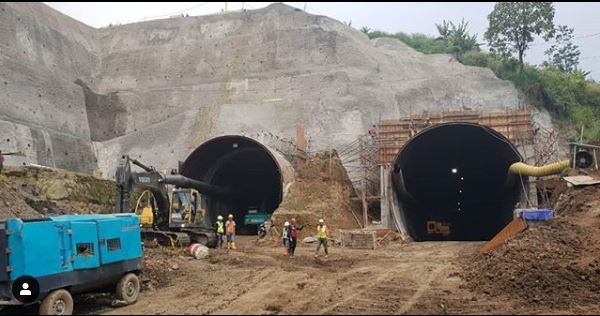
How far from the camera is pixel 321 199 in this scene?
83.1 ft

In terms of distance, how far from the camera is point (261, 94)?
127 ft

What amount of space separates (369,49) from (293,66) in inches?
273

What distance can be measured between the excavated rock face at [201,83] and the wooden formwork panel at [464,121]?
5.76m

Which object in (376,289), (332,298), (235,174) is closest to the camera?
(332,298)

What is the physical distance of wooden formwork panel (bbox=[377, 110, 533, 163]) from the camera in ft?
88.4

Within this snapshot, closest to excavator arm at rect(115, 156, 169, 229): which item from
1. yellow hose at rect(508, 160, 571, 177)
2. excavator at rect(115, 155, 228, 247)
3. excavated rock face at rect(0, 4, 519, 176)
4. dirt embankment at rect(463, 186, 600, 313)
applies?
excavator at rect(115, 155, 228, 247)

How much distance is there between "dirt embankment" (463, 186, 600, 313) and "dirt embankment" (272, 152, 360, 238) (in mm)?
9133

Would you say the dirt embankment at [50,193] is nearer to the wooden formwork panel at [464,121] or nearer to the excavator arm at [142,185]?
the excavator arm at [142,185]

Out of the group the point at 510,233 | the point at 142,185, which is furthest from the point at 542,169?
the point at 142,185

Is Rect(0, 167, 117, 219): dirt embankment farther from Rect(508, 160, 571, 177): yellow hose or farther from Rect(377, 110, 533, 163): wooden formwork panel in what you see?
Rect(508, 160, 571, 177): yellow hose

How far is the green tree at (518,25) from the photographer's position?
35.6 metres

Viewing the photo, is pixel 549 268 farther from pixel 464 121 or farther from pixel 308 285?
pixel 464 121

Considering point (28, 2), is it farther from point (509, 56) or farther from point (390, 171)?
point (509, 56)

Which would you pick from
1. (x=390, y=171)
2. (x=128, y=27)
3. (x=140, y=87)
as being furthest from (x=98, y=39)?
(x=390, y=171)
